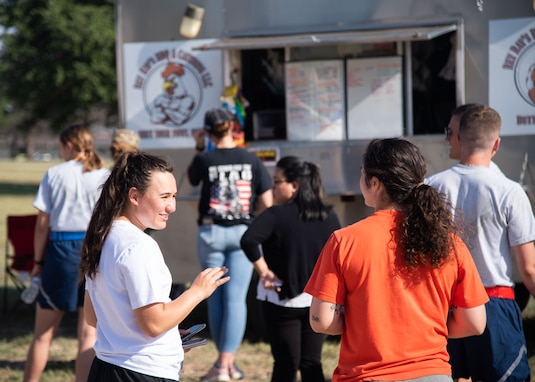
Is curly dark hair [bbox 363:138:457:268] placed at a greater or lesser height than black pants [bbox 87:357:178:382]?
greater

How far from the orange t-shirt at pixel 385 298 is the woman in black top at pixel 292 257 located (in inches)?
62.0

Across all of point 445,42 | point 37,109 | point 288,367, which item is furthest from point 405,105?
point 37,109

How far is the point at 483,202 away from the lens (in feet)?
11.2

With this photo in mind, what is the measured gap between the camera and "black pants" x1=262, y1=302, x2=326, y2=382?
4.17 meters

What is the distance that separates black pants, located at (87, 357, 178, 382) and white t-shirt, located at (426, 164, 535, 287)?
153 centimetres

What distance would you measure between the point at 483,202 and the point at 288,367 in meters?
1.46

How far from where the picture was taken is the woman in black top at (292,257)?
13.6 feet

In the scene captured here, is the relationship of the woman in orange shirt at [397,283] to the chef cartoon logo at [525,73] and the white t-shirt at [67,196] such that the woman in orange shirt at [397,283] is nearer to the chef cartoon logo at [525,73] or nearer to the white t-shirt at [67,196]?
the white t-shirt at [67,196]

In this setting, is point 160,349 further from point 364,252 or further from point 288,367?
point 288,367

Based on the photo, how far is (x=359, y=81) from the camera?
5793 mm

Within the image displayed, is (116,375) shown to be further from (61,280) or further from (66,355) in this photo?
(66,355)

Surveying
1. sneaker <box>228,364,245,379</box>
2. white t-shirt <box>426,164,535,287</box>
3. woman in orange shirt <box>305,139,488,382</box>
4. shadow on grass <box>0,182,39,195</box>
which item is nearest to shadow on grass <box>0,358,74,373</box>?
sneaker <box>228,364,245,379</box>

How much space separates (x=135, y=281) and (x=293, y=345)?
1820 mm

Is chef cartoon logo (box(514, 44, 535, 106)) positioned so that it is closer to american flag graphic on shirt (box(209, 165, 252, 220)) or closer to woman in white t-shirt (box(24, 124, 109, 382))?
american flag graphic on shirt (box(209, 165, 252, 220))
